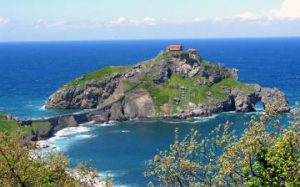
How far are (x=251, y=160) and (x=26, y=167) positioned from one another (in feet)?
60.4

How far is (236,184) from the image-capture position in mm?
33406

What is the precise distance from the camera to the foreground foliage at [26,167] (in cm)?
4144

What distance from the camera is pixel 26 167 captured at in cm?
4188

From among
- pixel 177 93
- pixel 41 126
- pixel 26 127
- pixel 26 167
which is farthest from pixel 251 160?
pixel 177 93

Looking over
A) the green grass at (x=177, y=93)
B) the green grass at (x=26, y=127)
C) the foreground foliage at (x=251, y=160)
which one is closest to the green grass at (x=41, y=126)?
the green grass at (x=26, y=127)

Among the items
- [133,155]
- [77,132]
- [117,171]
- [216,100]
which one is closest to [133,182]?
[117,171]

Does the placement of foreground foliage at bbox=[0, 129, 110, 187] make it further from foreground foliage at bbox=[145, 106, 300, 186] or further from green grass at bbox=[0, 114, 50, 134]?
green grass at bbox=[0, 114, 50, 134]

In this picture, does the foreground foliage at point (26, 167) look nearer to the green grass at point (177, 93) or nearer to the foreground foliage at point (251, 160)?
the foreground foliage at point (251, 160)

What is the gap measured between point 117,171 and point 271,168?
3591 inches

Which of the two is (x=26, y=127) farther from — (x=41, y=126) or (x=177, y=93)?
(x=177, y=93)

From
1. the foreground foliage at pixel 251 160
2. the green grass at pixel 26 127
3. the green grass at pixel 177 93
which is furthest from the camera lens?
the green grass at pixel 177 93

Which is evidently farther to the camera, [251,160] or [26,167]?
[26,167]

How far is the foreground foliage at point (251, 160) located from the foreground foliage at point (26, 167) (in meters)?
7.57

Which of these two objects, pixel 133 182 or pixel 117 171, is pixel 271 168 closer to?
pixel 133 182
